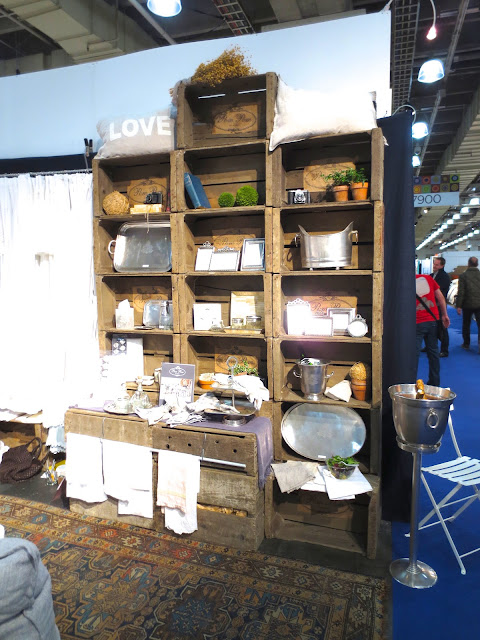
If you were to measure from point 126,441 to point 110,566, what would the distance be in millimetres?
772

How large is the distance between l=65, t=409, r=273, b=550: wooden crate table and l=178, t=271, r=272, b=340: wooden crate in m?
0.70

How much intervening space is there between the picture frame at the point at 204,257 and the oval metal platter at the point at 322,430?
4.07 ft

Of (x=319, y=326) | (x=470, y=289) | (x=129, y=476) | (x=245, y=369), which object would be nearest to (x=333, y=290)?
(x=319, y=326)

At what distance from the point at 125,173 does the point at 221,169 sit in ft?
2.81

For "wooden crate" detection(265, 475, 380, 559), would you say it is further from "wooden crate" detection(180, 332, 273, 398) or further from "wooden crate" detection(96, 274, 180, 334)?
"wooden crate" detection(96, 274, 180, 334)

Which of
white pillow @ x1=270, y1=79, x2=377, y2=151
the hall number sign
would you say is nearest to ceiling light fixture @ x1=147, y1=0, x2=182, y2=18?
white pillow @ x1=270, y1=79, x2=377, y2=151

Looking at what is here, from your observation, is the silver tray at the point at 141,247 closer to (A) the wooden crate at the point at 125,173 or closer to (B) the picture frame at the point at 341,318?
(A) the wooden crate at the point at 125,173

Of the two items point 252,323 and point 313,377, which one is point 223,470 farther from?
point 252,323

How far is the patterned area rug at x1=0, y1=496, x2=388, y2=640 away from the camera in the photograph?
2.26m

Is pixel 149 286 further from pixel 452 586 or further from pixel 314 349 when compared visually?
pixel 452 586

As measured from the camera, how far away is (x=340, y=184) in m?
3.14

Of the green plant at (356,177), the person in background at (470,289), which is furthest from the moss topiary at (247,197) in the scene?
the person in background at (470,289)

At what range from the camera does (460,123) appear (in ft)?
30.2

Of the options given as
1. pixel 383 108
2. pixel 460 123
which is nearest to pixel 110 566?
pixel 383 108
